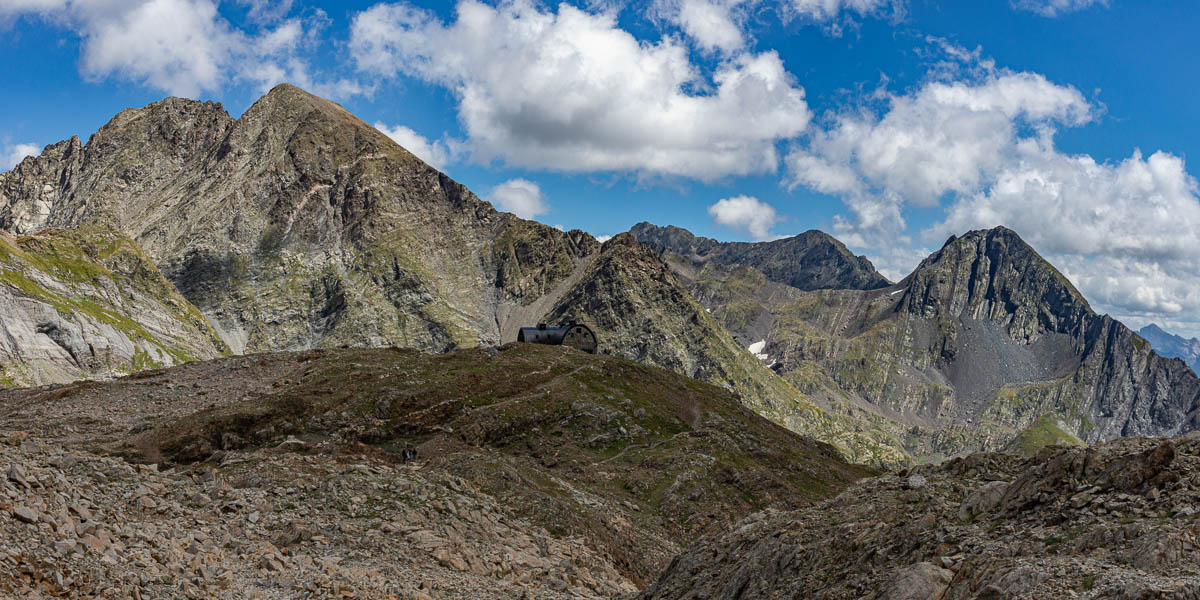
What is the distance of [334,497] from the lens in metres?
28.9

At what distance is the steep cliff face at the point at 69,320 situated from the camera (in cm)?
13438

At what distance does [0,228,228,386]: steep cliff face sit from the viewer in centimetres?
13438

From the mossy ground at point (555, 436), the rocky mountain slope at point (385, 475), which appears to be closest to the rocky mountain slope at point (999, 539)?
the rocky mountain slope at point (385, 475)

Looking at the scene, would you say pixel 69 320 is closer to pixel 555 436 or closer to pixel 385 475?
pixel 555 436

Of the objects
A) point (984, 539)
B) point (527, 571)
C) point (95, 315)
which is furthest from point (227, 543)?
point (95, 315)

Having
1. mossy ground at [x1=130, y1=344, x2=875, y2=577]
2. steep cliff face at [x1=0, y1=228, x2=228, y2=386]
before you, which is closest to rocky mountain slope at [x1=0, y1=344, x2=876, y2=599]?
mossy ground at [x1=130, y1=344, x2=875, y2=577]

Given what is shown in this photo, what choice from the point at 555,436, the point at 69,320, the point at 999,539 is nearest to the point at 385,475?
the point at 555,436

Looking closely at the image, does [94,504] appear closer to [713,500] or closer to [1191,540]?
[1191,540]

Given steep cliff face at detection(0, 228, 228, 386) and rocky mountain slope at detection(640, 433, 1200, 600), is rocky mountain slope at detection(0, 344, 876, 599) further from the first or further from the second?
steep cliff face at detection(0, 228, 228, 386)

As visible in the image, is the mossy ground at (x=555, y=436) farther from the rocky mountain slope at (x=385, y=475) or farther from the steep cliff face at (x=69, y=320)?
the steep cliff face at (x=69, y=320)

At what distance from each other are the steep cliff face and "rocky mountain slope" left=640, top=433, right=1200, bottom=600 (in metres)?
154

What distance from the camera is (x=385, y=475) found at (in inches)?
1281

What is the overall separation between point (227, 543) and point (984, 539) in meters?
22.5

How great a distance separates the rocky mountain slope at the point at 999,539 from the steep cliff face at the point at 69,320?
154 meters
